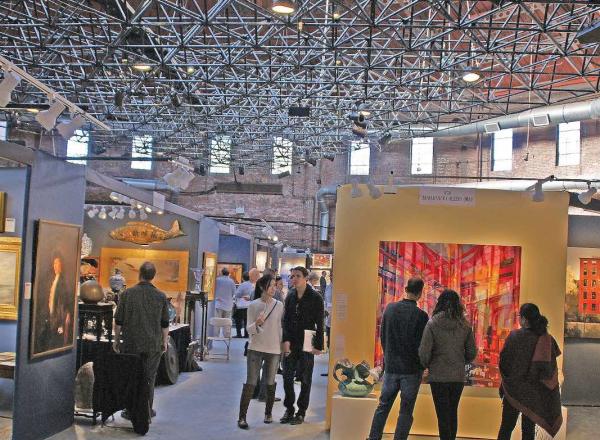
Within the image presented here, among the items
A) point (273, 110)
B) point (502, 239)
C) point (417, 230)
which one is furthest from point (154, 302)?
point (273, 110)

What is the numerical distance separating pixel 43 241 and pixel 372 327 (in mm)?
3325

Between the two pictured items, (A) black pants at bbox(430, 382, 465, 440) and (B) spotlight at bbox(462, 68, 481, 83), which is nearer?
(A) black pants at bbox(430, 382, 465, 440)

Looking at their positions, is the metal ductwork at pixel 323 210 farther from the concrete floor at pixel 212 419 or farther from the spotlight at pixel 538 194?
the spotlight at pixel 538 194

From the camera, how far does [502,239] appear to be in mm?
8109

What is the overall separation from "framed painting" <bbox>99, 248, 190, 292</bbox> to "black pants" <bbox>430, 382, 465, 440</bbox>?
959 cm

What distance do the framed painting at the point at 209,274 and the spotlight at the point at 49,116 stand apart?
8538 millimetres

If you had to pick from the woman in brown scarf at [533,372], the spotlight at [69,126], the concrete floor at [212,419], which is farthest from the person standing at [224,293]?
the woman in brown scarf at [533,372]

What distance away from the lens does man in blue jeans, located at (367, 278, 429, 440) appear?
20.5ft

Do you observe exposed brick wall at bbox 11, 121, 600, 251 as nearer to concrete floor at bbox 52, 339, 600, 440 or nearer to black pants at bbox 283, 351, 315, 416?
concrete floor at bbox 52, 339, 600, 440

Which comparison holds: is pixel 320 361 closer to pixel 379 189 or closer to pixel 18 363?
pixel 379 189

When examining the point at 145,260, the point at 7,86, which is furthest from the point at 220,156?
the point at 7,86

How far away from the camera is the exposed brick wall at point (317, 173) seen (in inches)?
1050

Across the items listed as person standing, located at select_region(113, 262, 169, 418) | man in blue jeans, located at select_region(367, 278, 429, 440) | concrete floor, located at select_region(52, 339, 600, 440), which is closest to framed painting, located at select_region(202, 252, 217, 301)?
concrete floor, located at select_region(52, 339, 600, 440)

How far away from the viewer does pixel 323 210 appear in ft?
104
